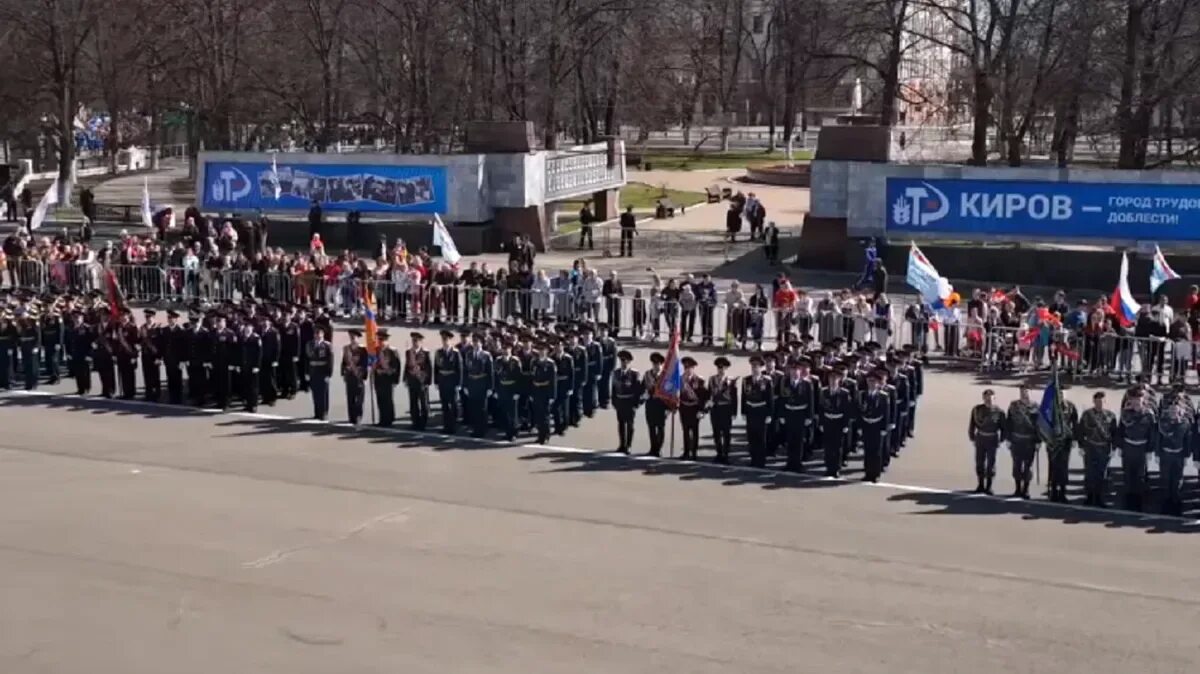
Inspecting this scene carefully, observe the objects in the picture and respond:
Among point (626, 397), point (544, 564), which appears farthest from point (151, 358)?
point (544, 564)

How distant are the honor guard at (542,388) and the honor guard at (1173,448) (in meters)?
6.80

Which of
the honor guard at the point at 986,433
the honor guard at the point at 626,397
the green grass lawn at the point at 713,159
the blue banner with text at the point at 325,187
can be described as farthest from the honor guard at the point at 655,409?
the green grass lawn at the point at 713,159

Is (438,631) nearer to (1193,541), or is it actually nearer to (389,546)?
(389,546)

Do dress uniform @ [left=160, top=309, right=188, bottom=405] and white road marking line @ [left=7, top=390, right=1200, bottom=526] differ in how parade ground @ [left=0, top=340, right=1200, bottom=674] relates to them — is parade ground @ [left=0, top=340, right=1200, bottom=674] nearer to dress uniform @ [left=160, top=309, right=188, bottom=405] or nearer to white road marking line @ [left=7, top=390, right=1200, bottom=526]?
white road marking line @ [left=7, top=390, right=1200, bottom=526]

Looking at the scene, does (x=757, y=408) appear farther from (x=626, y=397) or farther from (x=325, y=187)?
(x=325, y=187)

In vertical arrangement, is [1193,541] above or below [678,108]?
below

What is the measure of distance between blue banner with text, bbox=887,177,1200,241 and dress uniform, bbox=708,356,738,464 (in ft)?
46.7

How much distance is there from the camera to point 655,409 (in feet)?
60.1

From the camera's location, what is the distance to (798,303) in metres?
24.9

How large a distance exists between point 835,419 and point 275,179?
20985mm

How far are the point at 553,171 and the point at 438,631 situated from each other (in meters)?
26.2

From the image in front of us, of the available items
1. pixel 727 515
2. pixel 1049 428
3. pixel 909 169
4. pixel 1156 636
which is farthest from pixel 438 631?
pixel 909 169

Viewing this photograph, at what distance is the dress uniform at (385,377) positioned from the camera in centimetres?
1961

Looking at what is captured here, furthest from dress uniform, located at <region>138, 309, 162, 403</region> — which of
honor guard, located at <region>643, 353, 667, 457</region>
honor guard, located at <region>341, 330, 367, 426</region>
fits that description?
honor guard, located at <region>643, 353, 667, 457</region>
